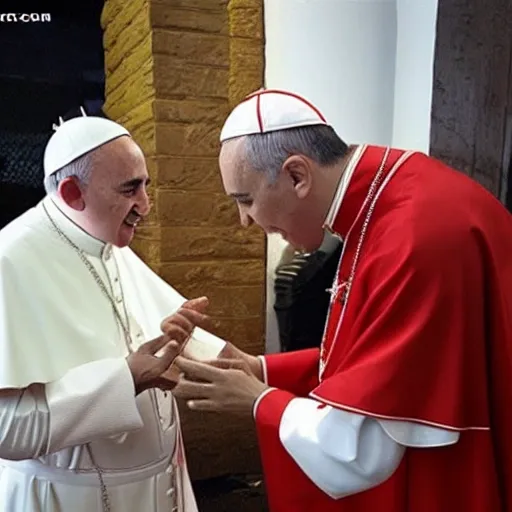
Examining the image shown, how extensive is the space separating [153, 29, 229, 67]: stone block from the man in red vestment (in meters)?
0.96

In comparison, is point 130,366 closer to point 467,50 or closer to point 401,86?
point 467,50

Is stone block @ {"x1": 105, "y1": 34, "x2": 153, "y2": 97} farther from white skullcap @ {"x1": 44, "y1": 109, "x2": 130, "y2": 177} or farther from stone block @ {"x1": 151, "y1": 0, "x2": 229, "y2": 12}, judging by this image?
white skullcap @ {"x1": 44, "y1": 109, "x2": 130, "y2": 177}

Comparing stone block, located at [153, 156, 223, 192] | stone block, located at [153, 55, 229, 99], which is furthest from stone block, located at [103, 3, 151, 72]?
stone block, located at [153, 156, 223, 192]

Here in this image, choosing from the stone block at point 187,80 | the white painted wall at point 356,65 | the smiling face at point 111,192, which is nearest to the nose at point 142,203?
the smiling face at point 111,192

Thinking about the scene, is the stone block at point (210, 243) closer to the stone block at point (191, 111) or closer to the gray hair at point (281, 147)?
the stone block at point (191, 111)

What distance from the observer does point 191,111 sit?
2221mm

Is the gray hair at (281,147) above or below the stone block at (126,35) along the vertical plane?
below

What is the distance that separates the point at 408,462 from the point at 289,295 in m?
1.31

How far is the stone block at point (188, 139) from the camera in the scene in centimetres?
219

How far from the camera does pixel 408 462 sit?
1167 millimetres

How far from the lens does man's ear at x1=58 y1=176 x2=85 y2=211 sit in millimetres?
1444

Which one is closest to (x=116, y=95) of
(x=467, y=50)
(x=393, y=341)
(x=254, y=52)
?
(x=254, y=52)

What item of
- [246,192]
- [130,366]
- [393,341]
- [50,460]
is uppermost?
[246,192]

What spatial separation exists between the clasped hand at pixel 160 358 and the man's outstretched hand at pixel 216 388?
34mm
